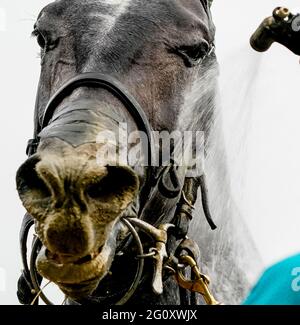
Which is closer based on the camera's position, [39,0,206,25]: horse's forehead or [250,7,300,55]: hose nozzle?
[250,7,300,55]: hose nozzle

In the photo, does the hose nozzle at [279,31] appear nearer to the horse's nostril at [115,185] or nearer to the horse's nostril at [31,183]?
the horse's nostril at [115,185]

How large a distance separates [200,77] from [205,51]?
230 mm

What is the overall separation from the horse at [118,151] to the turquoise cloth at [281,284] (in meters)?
1.00

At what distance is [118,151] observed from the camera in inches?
124

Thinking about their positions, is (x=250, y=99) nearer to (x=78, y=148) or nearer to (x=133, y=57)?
(x=133, y=57)

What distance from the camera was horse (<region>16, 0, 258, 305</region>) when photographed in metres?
2.88

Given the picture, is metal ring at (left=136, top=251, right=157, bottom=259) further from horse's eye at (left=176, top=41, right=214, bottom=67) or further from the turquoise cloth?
the turquoise cloth

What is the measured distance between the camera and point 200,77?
4.14m

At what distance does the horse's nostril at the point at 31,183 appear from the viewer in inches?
114

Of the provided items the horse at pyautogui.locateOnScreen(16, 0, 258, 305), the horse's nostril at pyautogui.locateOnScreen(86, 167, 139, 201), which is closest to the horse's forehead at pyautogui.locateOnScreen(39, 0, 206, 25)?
the horse at pyautogui.locateOnScreen(16, 0, 258, 305)

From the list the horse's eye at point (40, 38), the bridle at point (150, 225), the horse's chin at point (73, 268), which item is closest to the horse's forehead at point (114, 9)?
the horse's eye at point (40, 38)

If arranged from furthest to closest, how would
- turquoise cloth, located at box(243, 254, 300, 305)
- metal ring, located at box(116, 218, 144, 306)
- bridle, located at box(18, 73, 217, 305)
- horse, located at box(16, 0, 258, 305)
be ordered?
metal ring, located at box(116, 218, 144, 306) < bridle, located at box(18, 73, 217, 305) < horse, located at box(16, 0, 258, 305) < turquoise cloth, located at box(243, 254, 300, 305)

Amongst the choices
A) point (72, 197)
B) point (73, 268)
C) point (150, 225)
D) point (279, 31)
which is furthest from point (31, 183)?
point (279, 31)

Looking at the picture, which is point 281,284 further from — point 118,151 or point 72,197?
point 118,151
